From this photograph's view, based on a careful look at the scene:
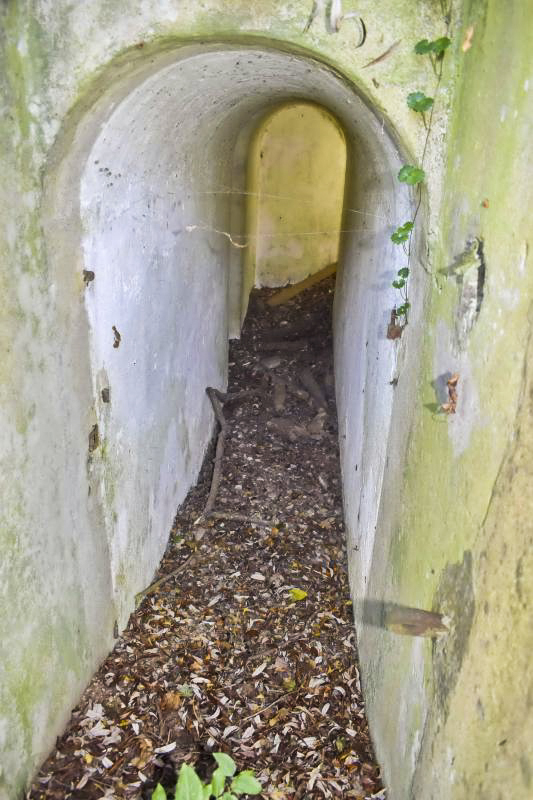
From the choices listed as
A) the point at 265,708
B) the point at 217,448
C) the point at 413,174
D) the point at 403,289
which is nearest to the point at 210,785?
the point at 265,708

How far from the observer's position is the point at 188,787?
2336mm

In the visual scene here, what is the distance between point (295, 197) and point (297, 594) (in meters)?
7.09

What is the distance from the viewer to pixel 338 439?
264 inches

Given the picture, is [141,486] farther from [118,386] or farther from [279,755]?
[279,755]

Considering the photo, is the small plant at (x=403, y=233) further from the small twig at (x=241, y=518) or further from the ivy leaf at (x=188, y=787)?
the small twig at (x=241, y=518)

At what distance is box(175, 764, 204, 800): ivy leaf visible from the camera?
2320 mm

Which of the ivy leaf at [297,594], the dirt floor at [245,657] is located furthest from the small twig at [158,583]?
the ivy leaf at [297,594]

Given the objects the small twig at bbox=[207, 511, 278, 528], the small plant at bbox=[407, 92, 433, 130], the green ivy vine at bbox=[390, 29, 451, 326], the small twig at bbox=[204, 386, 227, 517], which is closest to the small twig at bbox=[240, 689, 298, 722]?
the small twig at bbox=[207, 511, 278, 528]

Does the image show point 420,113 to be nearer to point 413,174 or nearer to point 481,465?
point 413,174

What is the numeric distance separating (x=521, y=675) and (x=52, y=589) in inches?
91.4

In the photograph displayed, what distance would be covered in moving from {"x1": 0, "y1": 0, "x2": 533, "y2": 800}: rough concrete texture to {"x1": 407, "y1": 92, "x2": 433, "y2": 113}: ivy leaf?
0.05m

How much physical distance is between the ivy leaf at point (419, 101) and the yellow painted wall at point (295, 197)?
6.61 meters

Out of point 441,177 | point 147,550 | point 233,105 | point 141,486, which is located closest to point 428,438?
point 441,177

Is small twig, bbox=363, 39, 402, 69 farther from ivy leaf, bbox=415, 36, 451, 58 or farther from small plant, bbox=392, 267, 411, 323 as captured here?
small plant, bbox=392, 267, 411, 323
